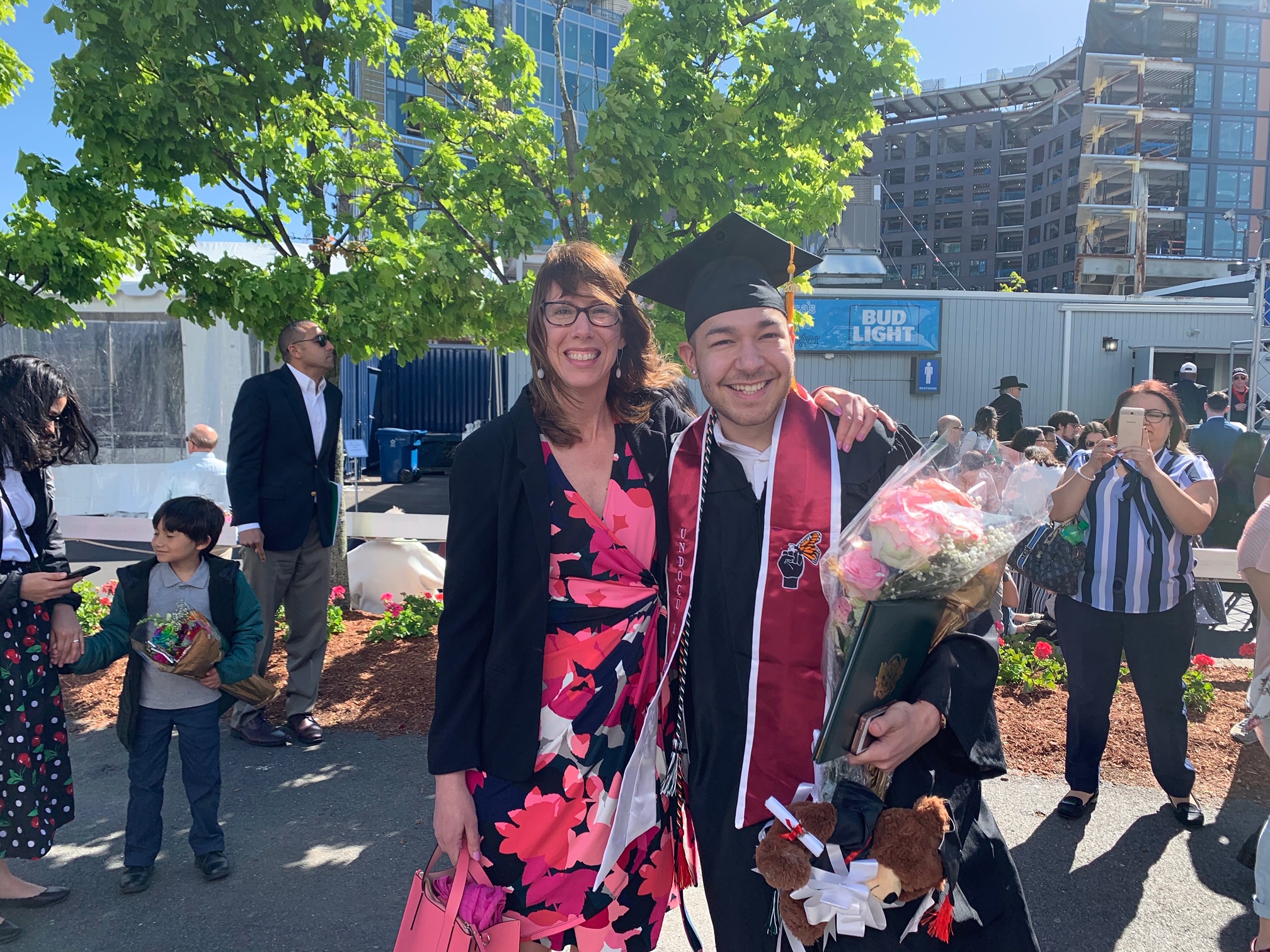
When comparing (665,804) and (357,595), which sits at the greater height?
(665,804)

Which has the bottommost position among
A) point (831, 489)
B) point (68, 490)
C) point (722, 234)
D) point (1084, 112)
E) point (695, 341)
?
point (68, 490)

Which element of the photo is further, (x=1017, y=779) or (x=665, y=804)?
(x=1017, y=779)

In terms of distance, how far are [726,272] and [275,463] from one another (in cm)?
347

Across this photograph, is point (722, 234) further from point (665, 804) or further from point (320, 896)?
point (320, 896)

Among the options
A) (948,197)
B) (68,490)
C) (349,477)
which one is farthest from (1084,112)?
(68,490)

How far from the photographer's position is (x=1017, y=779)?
165 inches

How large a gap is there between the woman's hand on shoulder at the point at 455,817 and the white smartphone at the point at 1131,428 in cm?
306

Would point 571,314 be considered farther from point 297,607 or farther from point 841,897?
point 297,607

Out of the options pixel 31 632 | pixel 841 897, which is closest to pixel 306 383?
pixel 31 632

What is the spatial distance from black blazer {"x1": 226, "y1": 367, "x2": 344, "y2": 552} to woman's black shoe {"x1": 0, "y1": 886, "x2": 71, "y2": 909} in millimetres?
1919

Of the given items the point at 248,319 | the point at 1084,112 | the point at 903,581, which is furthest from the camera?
the point at 1084,112

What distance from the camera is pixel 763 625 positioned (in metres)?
1.83

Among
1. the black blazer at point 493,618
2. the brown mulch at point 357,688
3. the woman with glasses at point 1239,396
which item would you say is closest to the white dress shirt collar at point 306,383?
the brown mulch at point 357,688

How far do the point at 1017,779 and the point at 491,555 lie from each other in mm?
3448
